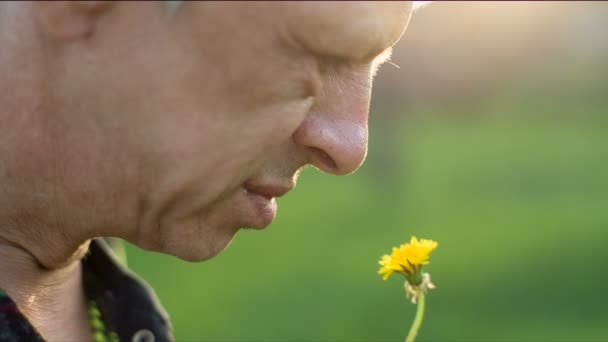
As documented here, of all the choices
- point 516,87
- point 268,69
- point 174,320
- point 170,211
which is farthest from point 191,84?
point 516,87

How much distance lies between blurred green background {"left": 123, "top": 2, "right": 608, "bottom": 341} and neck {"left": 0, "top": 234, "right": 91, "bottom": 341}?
267 cm

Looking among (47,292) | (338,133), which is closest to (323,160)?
(338,133)

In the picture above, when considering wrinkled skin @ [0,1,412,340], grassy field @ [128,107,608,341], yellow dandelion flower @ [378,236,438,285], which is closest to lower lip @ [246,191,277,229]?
wrinkled skin @ [0,1,412,340]

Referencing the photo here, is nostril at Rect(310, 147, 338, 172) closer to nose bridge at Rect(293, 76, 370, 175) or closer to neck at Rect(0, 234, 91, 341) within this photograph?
nose bridge at Rect(293, 76, 370, 175)

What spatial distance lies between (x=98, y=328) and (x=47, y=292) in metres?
0.16

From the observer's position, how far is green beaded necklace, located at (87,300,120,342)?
2.14 m

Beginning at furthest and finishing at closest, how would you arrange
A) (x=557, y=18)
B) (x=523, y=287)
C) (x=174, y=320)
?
(x=557, y=18) < (x=523, y=287) < (x=174, y=320)

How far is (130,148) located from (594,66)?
16.3 meters

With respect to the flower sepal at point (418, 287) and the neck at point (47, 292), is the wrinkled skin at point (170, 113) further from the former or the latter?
the flower sepal at point (418, 287)

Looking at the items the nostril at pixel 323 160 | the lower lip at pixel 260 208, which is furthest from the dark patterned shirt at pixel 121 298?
the nostril at pixel 323 160

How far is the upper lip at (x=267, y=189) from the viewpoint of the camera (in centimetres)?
187

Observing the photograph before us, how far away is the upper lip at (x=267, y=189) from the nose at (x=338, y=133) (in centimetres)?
8

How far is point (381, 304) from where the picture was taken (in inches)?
222

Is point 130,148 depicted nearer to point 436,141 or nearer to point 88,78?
point 88,78
